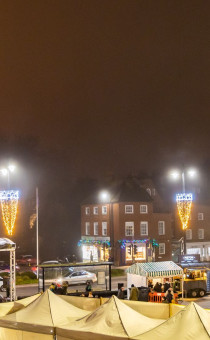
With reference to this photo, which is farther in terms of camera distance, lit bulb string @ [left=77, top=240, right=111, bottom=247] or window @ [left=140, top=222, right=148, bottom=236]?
window @ [left=140, top=222, right=148, bottom=236]

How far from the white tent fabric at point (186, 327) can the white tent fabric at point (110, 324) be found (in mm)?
761

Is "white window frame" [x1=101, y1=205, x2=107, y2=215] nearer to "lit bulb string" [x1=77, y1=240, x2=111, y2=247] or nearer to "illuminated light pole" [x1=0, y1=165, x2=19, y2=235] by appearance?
"lit bulb string" [x1=77, y1=240, x2=111, y2=247]

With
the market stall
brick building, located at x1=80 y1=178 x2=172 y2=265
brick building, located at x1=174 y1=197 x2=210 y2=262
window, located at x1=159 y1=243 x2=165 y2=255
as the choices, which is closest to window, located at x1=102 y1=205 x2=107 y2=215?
brick building, located at x1=80 y1=178 x2=172 y2=265

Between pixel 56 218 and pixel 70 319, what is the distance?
184ft

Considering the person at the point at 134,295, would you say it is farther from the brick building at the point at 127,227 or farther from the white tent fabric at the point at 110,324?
the brick building at the point at 127,227

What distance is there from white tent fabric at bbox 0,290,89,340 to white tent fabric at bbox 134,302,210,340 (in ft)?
11.3

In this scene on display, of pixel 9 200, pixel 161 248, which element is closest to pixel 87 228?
pixel 161 248

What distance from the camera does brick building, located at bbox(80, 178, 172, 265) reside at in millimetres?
54812

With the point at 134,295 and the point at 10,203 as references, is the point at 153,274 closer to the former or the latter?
the point at 134,295

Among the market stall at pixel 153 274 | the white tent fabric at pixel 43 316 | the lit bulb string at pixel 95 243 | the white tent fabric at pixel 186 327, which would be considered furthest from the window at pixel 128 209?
the white tent fabric at pixel 186 327

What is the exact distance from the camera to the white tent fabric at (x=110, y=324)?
13.5 meters

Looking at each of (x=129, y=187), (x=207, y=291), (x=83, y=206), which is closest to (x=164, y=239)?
(x=129, y=187)

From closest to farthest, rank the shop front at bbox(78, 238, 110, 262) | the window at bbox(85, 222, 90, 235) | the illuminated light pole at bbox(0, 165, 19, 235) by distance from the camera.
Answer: the illuminated light pole at bbox(0, 165, 19, 235), the shop front at bbox(78, 238, 110, 262), the window at bbox(85, 222, 90, 235)

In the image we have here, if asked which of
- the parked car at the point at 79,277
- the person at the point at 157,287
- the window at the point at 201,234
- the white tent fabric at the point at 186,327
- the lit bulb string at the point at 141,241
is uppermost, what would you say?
the window at the point at 201,234
